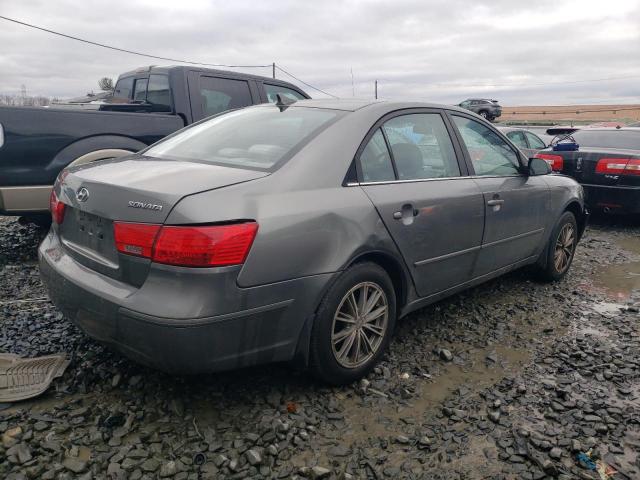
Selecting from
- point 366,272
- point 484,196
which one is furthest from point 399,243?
point 484,196

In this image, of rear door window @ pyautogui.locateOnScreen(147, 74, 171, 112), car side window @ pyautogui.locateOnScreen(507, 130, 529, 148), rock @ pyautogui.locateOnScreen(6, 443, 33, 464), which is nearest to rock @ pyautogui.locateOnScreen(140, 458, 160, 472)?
rock @ pyautogui.locateOnScreen(6, 443, 33, 464)

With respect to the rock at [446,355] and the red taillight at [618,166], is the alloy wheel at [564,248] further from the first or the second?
the red taillight at [618,166]

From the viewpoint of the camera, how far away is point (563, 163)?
7.62 metres

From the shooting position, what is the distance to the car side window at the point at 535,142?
12055 millimetres

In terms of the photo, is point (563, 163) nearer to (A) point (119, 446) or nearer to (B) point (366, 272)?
(B) point (366, 272)

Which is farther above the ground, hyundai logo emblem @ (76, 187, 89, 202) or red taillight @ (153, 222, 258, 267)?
hyundai logo emblem @ (76, 187, 89, 202)

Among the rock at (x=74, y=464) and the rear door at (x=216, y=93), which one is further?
the rear door at (x=216, y=93)

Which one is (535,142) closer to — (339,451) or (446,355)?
(446,355)

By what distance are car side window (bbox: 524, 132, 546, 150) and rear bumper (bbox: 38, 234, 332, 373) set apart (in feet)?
35.5

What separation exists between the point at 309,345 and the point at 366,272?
50 cm

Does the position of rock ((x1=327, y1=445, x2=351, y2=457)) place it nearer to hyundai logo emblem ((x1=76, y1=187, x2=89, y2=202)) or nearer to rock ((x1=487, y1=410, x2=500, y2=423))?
rock ((x1=487, y1=410, x2=500, y2=423))

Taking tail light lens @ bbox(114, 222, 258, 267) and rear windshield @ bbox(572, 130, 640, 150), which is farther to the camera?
rear windshield @ bbox(572, 130, 640, 150)

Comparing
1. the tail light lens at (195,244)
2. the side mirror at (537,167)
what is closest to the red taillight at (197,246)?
the tail light lens at (195,244)

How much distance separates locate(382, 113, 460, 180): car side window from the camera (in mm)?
3262
